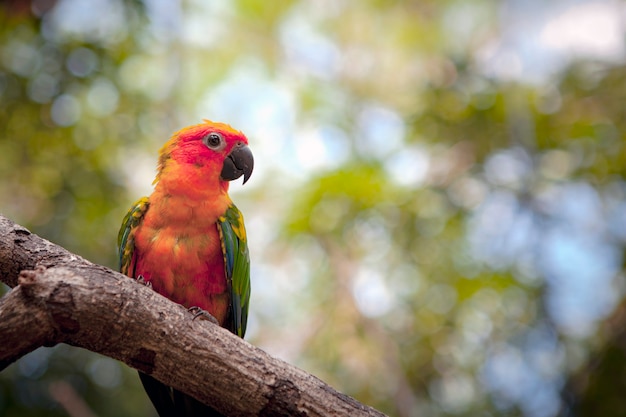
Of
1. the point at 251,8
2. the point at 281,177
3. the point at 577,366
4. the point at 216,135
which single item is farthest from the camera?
the point at 251,8

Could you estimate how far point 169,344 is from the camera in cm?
234

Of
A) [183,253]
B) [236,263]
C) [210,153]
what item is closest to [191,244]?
[183,253]

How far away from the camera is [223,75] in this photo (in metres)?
9.64

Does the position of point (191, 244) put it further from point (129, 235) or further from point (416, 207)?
point (416, 207)

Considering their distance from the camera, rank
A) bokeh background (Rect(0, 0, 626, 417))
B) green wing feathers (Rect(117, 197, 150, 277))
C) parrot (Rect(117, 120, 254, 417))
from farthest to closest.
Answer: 1. bokeh background (Rect(0, 0, 626, 417))
2. green wing feathers (Rect(117, 197, 150, 277))
3. parrot (Rect(117, 120, 254, 417))

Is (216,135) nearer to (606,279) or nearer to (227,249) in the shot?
(227,249)

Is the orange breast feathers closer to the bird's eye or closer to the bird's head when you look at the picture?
the bird's head

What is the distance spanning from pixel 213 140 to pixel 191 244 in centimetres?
62

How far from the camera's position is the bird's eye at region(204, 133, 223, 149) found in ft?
10.9

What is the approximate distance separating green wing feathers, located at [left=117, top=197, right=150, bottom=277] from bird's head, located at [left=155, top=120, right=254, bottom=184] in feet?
0.67

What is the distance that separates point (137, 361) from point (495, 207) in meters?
5.16

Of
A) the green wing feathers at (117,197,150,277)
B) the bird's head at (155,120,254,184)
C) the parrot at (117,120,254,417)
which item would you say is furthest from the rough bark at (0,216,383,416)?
the bird's head at (155,120,254,184)

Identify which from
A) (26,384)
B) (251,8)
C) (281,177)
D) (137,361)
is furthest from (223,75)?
(137,361)

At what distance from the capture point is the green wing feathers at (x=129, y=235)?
3.11 m
